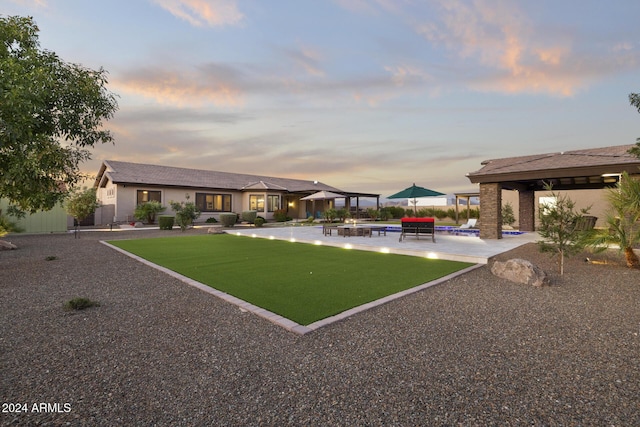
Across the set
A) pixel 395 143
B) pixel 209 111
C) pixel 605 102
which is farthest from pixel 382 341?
pixel 395 143

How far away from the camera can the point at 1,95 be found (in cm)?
505

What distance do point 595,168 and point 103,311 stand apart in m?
15.5

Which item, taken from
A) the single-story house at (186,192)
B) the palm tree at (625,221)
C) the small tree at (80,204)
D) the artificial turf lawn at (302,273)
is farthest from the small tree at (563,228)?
the single-story house at (186,192)

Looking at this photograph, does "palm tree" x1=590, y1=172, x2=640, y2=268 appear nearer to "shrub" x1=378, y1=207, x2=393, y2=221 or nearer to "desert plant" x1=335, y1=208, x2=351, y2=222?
"desert plant" x1=335, y1=208, x2=351, y2=222

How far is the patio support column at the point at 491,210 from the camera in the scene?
499 inches

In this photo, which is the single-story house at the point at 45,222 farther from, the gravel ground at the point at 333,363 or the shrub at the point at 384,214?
the shrub at the point at 384,214

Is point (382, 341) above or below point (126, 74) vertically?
below

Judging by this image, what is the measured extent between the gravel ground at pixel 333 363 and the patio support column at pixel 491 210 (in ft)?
25.7

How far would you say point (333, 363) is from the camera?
9.89 ft

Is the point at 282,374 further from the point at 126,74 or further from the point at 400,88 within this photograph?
the point at 126,74

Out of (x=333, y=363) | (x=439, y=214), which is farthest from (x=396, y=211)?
(x=333, y=363)

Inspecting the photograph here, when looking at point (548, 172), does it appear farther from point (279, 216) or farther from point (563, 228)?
point (279, 216)

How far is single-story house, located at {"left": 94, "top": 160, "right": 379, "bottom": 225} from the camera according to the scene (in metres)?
22.9

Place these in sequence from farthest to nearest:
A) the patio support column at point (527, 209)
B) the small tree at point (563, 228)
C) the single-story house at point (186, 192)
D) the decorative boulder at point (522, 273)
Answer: the single-story house at point (186, 192) → the patio support column at point (527, 209) → the small tree at point (563, 228) → the decorative boulder at point (522, 273)
